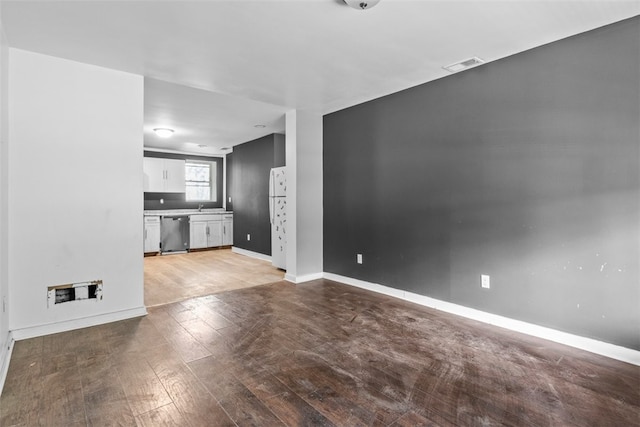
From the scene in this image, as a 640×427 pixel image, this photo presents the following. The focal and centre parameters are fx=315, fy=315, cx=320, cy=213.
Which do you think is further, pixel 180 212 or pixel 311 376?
pixel 180 212

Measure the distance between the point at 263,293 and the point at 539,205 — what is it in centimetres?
320

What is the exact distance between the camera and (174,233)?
24.3ft

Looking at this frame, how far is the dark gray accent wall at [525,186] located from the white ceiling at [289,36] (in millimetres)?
297

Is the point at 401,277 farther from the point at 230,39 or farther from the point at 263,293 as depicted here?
the point at 230,39

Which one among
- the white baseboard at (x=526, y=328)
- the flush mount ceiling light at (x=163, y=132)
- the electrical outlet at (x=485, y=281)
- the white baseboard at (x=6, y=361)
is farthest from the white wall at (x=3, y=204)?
the electrical outlet at (x=485, y=281)

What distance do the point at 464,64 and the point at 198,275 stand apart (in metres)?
4.70

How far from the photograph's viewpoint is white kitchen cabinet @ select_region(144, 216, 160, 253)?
7.01 metres

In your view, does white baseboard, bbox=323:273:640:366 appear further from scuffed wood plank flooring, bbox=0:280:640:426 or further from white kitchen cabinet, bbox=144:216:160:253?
white kitchen cabinet, bbox=144:216:160:253

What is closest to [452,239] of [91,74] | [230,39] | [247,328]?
[247,328]

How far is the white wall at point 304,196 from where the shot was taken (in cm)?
471

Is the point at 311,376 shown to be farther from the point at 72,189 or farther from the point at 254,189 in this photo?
the point at 254,189

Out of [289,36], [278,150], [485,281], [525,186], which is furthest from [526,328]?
[278,150]

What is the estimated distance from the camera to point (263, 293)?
4129mm

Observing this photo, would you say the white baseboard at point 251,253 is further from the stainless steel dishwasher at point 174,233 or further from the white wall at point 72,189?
the white wall at point 72,189
